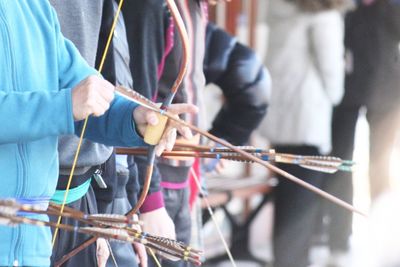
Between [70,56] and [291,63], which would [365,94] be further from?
[70,56]

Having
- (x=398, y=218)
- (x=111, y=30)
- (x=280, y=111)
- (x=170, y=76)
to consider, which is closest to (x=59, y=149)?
(x=111, y=30)

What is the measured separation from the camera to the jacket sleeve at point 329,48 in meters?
3.97

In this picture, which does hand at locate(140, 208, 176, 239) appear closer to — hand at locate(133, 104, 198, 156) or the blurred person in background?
hand at locate(133, 104, 198, 156)

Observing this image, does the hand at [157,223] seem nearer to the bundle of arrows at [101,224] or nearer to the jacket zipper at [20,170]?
the bundle of arrows at [101,224]

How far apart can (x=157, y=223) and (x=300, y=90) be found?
6.85 ft

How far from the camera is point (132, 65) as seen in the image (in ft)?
6.92

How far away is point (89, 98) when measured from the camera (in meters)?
1.32

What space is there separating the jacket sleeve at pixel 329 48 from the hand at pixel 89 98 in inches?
107

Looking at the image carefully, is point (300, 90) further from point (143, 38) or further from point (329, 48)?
point (143, 38)

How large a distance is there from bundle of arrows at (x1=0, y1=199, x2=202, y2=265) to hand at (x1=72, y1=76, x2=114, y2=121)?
6.1 inches

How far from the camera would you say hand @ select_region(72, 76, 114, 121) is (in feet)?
4.34

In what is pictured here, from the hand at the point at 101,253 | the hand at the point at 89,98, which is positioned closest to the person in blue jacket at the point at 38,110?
the hand at the point at 89,98

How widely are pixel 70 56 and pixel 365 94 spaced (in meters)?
2.99

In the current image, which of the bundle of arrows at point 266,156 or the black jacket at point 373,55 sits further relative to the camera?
the black jacket at point 373,55
